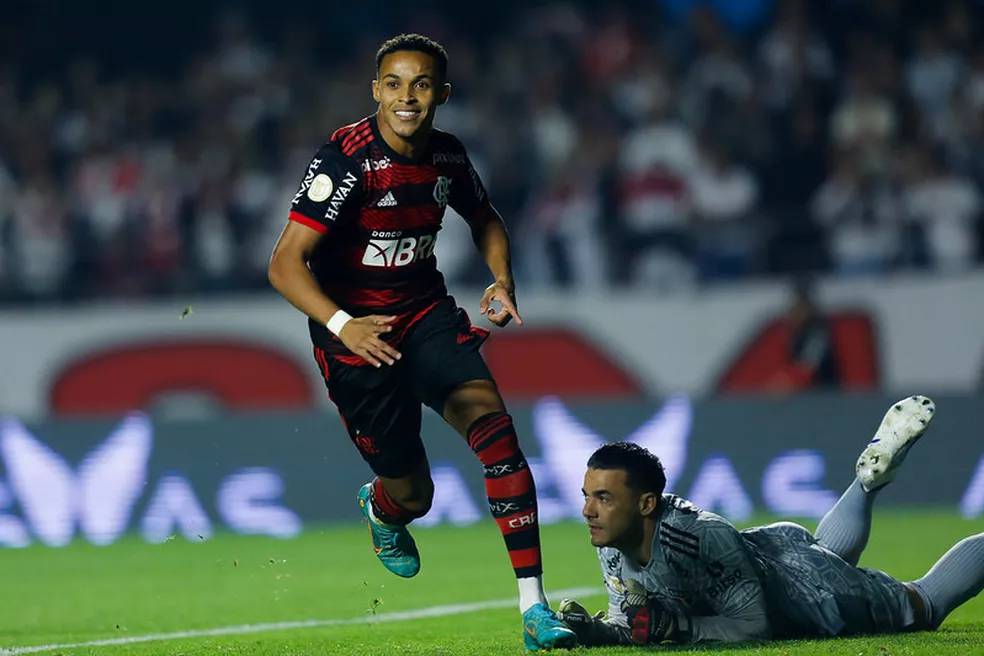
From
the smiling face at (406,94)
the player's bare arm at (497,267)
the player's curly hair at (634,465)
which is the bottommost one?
the player's curly hair at (634,465)

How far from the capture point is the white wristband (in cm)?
637

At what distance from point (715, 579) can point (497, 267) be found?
1.69m

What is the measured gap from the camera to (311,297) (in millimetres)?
6434

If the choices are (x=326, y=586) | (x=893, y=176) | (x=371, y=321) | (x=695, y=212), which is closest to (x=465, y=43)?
(x=695, y=212)

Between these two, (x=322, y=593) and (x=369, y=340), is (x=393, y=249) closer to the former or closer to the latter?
(x=369, y=340)

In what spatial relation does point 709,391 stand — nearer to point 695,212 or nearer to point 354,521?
point 695,212

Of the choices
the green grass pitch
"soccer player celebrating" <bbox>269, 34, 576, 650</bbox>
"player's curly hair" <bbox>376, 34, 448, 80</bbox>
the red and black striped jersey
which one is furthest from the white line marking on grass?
"player's curly hair" <bbox>376, 34, 448, 80</bbox>

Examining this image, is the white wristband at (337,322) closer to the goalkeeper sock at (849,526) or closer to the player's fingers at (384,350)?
the player's fingers at (384,350)

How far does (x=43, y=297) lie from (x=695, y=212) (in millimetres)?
6343

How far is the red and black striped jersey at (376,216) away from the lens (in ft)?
21.6

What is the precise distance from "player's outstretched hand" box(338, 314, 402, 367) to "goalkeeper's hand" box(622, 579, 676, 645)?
131 cm

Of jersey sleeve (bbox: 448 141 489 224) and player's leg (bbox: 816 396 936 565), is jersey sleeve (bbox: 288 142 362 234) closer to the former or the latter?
jersey sleeve (bbox: 448 141 489 224)

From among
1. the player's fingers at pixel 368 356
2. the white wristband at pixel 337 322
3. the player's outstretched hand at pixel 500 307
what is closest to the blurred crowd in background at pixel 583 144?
the player's outstretched hand at pixel 500 307

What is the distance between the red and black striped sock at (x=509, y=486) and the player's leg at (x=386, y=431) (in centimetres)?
56
